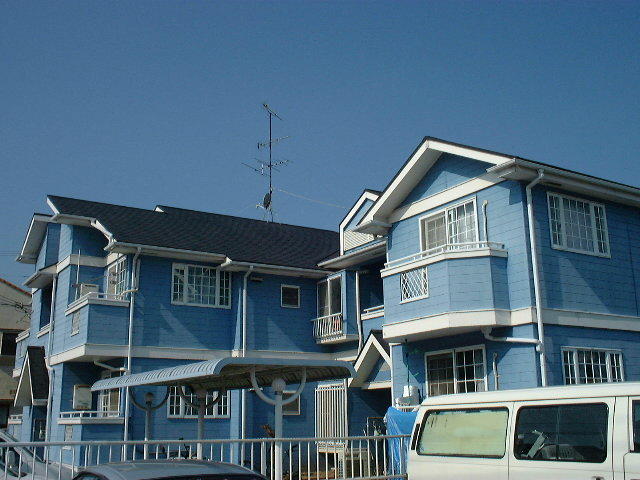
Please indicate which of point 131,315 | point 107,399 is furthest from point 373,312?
point 107,399

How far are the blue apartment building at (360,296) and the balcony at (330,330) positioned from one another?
2.9 inches

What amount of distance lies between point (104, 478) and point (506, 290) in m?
11.4

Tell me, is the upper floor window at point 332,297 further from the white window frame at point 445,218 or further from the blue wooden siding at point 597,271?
the blue wooden siding at point 597,271

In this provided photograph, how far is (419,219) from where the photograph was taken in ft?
61.8

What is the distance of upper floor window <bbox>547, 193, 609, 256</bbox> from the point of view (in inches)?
647

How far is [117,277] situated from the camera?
23906mm

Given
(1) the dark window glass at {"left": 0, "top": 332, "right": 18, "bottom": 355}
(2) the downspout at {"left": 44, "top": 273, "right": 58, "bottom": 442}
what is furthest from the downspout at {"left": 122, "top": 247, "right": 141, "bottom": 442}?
(1) the dark window glass at {"left": 0, "top": 332, "right": 18, "bottom": 355}

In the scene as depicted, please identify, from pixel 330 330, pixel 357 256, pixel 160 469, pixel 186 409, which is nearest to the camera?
pixel 160 469

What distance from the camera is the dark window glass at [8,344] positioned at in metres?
41.2

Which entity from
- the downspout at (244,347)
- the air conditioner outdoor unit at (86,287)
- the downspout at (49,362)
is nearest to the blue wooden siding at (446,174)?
the downspout at (244,347)

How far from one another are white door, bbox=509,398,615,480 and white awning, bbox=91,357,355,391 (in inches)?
168

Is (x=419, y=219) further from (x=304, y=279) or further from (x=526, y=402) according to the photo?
(x=526, y=402)

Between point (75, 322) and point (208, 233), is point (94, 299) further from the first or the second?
point (208, 233)

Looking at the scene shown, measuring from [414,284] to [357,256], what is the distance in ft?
19.3
